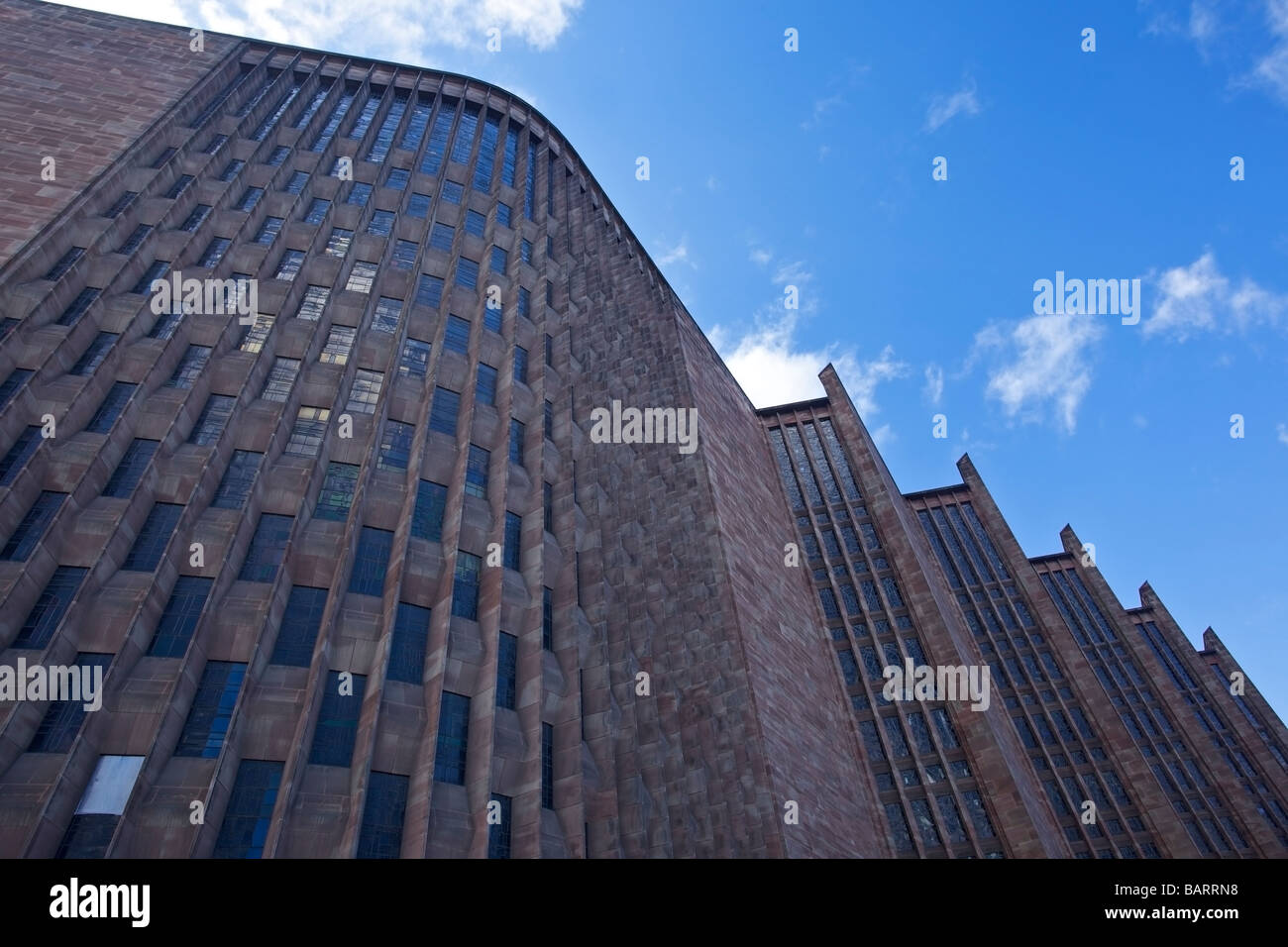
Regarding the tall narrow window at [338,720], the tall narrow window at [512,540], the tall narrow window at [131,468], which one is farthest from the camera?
the tall narrow window at [512,540]

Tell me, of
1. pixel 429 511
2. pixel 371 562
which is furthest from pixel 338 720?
pixel 429 511

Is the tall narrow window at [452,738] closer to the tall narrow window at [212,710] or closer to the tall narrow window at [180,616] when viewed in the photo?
the tall narrow window at [212,710]

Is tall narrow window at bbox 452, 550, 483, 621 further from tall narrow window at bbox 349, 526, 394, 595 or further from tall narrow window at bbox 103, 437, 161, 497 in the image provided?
tall narrow window at bbox 103, 437, 161, 497

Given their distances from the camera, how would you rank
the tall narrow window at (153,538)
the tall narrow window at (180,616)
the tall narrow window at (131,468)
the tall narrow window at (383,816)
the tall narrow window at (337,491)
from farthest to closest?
the tall narrow window at (337,491), the tall narrow window at (131,468), the tall narrow window at (153,538), the tall narrow window at (180,616), the tall narrow window at (383,816)

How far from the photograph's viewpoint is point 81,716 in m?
17.4

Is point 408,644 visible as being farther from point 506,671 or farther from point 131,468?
point 131,468

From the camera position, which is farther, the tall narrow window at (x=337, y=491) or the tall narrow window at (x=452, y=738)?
the tall narrow window at (x=337, y=491)

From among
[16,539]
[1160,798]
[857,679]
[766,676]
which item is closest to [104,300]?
[16,539]

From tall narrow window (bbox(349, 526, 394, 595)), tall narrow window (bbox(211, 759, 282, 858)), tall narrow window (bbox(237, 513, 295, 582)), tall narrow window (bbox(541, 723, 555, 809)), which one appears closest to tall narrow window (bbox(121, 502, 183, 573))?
tall narrow window (bbox(237, 513, 295, 582))

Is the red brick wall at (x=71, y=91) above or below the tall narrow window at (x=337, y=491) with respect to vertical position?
above

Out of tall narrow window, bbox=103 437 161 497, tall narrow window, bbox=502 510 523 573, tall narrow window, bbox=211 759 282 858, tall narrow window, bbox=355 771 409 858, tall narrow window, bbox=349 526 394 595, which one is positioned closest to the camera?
tall narrow window, bbox=211 759 282 858

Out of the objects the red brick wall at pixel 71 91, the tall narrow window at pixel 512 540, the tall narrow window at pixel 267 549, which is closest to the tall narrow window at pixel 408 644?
the tall narrow window at pixel 512 540
